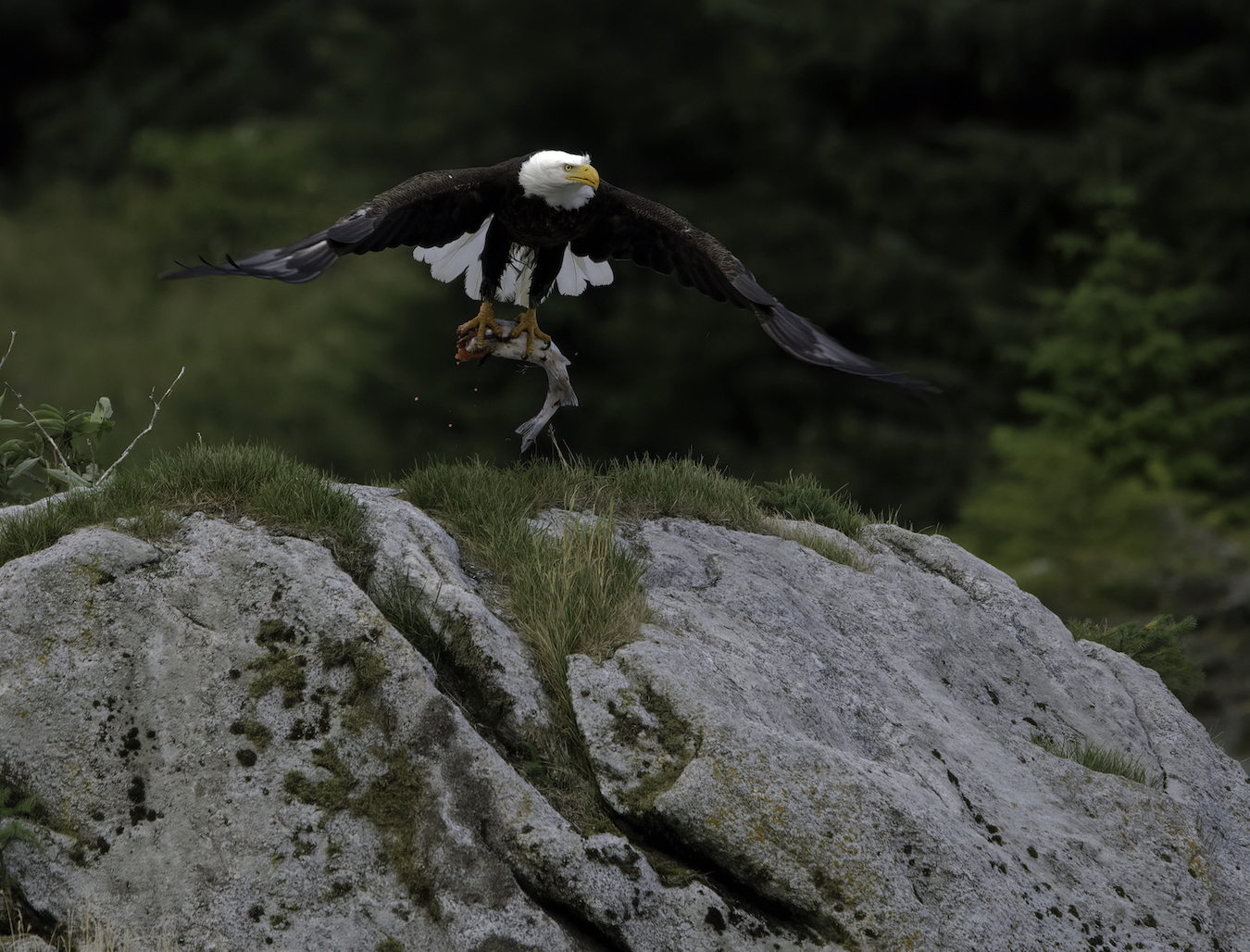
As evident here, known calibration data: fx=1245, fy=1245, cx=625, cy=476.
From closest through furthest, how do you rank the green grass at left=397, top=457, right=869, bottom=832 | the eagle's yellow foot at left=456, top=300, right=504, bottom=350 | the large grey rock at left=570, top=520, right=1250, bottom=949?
the large grey rock at left=570, top=520, right=1250, bottom=949, the green grass at left=397, top=457, right=869, bottom=832, the eagle's yellow foot at left=456, top=300, right=504, bottom=350

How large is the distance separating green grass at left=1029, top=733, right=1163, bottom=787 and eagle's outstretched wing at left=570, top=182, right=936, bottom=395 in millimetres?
1977

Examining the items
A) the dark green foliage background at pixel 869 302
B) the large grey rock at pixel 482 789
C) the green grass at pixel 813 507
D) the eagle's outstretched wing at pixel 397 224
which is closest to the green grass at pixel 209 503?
the large grey rock at pixel 482 789

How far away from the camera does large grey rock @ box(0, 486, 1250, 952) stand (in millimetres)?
4121

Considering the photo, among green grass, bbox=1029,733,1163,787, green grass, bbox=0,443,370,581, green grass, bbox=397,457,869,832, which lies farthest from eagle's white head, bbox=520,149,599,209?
green grass, bbox=1029,733,1163,787

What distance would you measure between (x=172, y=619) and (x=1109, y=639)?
5.16 meters

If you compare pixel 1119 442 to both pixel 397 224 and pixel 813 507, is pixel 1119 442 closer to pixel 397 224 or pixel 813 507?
pixel 813 507

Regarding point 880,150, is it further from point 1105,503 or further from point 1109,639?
point 1109,639

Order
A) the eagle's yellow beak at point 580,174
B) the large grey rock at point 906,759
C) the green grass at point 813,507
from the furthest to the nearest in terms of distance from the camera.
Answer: the green grass at point 813,507
the eagle's yellow beak at point 580,174
the large grey rock at point 906,759

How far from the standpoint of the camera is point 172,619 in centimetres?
462

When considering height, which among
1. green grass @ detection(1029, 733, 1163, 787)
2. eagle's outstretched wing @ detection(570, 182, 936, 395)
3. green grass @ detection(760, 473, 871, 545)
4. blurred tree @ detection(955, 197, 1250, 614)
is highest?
eagle's outstretched wing @ detection(570, 182, 936, 395)

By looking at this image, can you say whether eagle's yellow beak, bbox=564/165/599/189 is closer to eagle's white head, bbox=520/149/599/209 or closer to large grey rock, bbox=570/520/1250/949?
eagle's white head, bbox=520/149/599/209

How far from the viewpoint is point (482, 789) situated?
14.1ft

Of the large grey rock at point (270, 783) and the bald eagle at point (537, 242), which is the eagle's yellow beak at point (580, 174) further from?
the large grey rock at point (270, 783)

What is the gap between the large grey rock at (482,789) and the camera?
4.12 m
